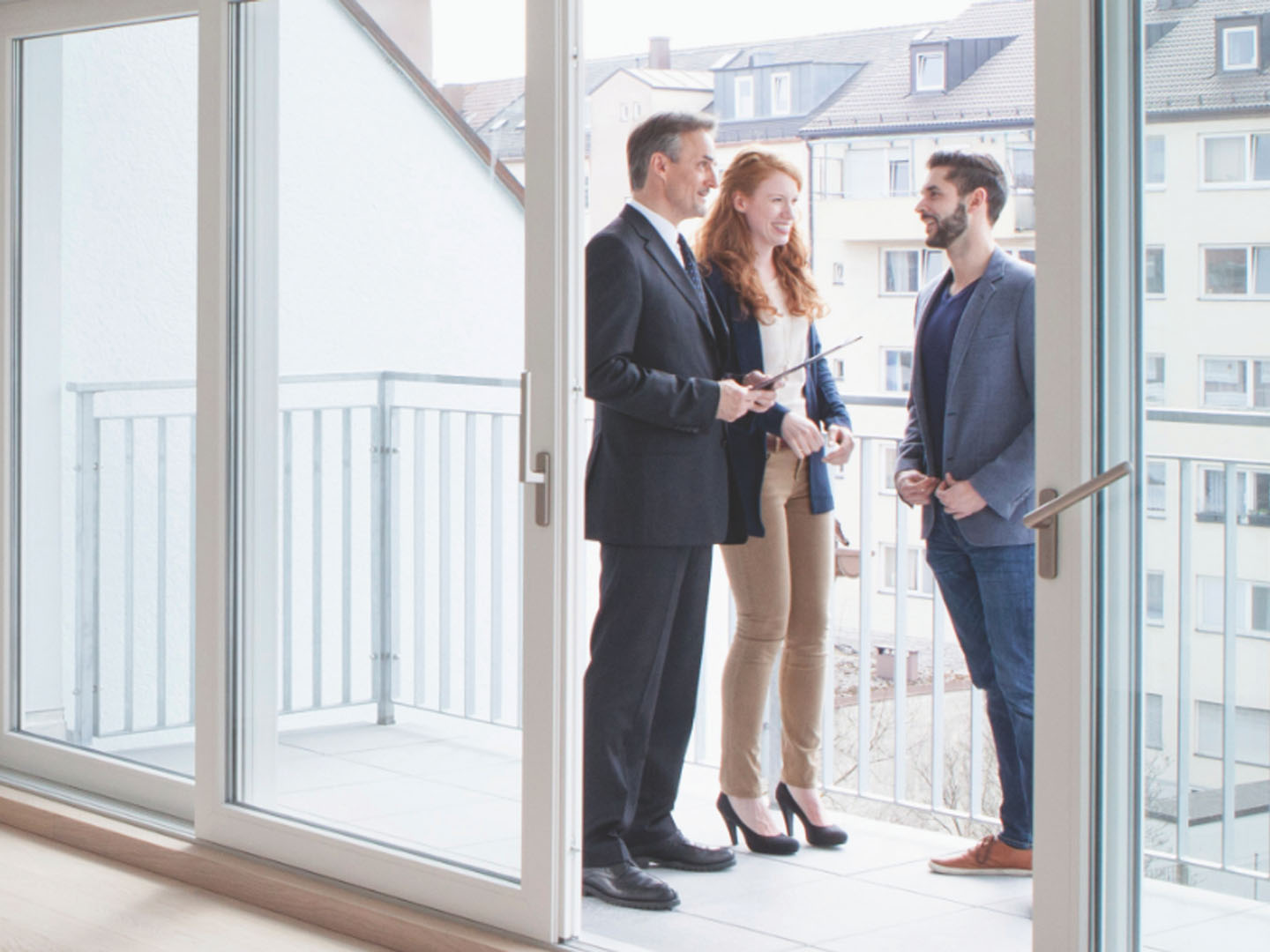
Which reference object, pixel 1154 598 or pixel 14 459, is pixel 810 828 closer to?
pixel 1154 598

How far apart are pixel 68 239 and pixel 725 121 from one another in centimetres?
155

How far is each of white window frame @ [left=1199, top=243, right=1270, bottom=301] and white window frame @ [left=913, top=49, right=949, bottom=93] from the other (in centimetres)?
178

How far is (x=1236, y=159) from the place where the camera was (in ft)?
6.25

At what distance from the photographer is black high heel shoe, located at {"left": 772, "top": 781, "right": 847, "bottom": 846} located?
336cm

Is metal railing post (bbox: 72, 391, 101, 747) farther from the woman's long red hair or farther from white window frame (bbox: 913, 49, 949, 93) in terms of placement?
white window frame (bbox: 913, 49, 949, 93)

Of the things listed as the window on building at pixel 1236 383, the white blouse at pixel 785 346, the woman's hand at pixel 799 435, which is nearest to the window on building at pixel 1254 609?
A: the window on building at pixel 1236 383

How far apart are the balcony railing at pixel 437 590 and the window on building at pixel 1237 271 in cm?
21

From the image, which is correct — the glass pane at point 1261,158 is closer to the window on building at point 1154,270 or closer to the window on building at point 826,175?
the window on building at point 1154,270

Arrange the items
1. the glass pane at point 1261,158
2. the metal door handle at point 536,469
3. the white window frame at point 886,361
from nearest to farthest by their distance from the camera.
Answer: the glass pane at point 1261,158 < the metal door handle at point 536,469 < the white window frame at point 886,361

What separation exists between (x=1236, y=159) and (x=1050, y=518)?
489 millimetres

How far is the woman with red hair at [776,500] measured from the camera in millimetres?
3255

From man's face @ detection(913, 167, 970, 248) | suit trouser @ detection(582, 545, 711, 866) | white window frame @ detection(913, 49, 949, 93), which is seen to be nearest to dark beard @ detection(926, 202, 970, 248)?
man's face @ detection(913, 167, 970, 248)

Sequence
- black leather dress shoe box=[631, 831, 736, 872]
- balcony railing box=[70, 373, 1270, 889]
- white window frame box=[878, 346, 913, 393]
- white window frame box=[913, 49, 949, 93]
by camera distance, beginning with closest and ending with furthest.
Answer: balcony railing box=[70, 373, 1270, 889], black leather dress shoe box=[631, 831, 736, 872], white window frame box=[913, 49, 949, 93], white window frame box=[878, 346, 913, 393]

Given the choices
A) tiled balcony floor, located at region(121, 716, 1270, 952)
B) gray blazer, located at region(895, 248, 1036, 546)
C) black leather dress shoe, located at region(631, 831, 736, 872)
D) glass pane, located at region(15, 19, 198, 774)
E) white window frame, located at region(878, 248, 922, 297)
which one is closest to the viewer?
tiled balcony floor, located at region(121, 716, 1270, 952)
